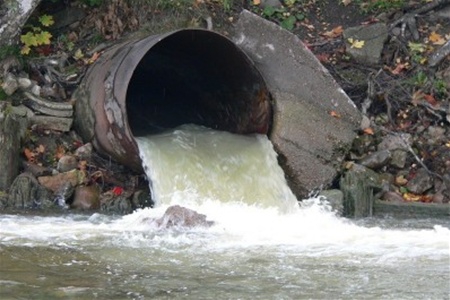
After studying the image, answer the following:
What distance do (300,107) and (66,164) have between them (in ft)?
8.26

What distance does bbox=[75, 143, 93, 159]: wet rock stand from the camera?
9.45m

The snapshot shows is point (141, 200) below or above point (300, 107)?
below

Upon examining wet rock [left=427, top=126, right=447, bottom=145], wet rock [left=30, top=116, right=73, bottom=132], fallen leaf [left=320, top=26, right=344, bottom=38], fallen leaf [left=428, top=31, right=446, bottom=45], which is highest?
fallen leaf [left=320, top=26, right=344, bottom=38]

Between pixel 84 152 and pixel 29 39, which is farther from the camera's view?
pixel 29 39

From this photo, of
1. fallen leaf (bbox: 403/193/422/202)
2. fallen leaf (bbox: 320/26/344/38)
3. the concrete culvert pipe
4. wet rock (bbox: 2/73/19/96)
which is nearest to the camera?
the concrete culvert pipe

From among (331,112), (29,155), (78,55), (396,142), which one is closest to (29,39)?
(78,55)

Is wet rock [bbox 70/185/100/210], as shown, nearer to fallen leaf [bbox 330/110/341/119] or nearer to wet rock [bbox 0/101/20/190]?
wet rock [bbox 0/101/20/190]

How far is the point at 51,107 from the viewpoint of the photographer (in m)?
9.78

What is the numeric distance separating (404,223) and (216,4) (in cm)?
461

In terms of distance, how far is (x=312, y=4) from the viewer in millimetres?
12625

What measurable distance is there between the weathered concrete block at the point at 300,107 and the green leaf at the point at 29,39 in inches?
92.3

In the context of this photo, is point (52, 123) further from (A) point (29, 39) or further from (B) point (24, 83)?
(A) point (29, 39)

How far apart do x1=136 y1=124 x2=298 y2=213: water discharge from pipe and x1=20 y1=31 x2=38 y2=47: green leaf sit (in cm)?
199

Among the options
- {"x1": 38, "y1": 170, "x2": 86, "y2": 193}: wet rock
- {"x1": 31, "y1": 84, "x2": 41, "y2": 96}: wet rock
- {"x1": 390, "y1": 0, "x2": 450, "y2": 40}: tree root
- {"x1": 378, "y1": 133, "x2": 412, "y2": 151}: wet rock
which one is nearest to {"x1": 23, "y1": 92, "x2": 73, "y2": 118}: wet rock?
{"x1": 31, "y1": 84, "x2": 41, "y2": 96}: wet rock
